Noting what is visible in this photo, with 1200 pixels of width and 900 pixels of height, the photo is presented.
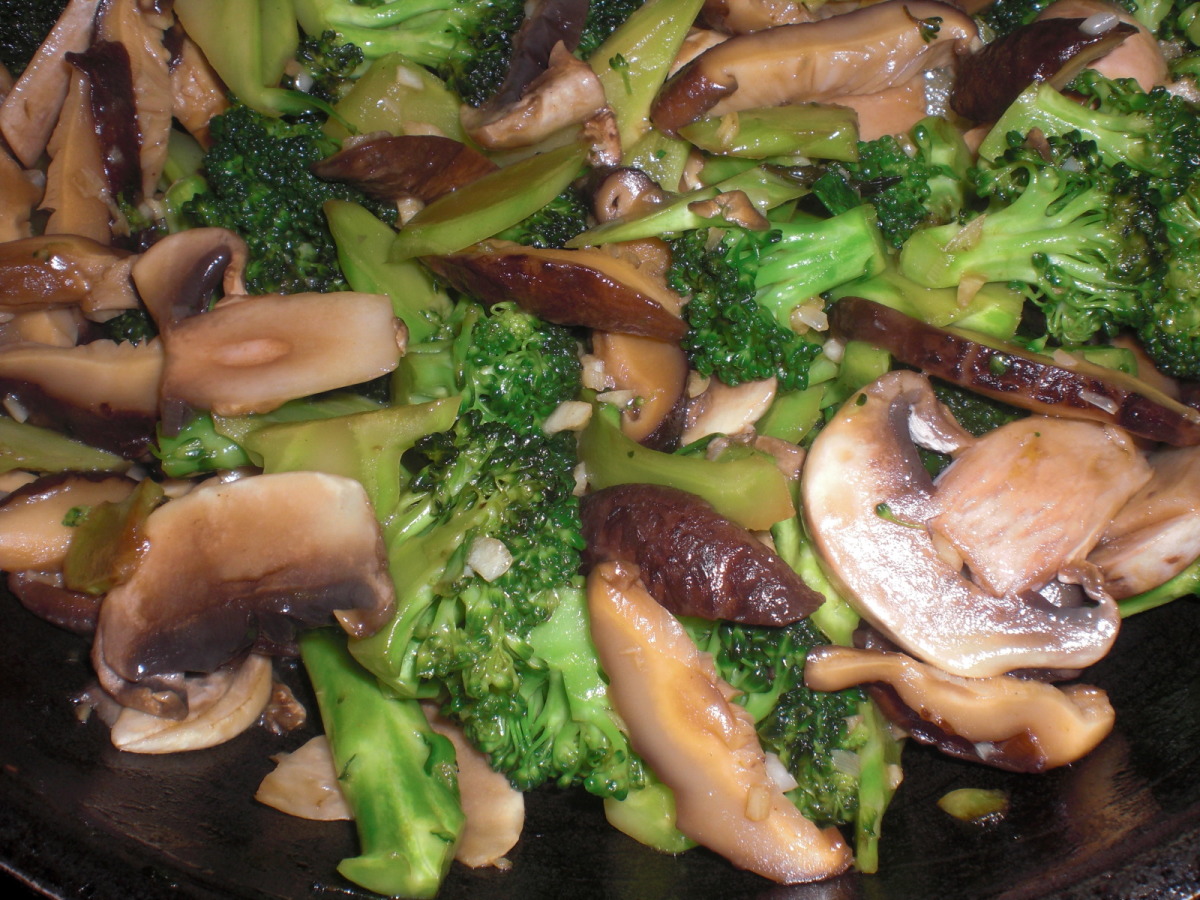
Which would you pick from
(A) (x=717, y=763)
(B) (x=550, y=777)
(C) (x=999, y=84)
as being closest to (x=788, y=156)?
(C) (x=999, y=84)

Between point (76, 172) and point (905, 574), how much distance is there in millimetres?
2512

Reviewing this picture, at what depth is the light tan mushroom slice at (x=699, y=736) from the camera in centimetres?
211

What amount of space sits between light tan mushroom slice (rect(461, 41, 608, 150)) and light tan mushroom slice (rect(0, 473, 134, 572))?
1.43 metres

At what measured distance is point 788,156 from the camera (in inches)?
95.9

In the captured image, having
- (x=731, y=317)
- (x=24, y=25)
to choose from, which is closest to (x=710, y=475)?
(x=731, y=317)

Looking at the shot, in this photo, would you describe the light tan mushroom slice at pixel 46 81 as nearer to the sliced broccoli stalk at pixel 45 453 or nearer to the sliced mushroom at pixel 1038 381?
the sliced broccoli stalk at pixel 45 453

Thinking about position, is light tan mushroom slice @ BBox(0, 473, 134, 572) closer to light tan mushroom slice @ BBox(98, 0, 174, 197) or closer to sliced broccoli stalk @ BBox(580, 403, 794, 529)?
light tan mushroom slice @ BBox(98, 0, 174, 197)

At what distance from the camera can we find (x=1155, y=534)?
2.28 m

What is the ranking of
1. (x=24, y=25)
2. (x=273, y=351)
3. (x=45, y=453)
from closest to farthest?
1. (x=273, y=351)
2. (x=45, y=453)
3. (x=24, y=25)

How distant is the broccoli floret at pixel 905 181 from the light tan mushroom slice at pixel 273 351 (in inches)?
48.6

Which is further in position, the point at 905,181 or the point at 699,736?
the point at 905,181

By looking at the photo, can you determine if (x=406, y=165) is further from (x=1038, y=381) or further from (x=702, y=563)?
(x=1038, y=381)

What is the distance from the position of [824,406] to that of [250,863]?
1.83m

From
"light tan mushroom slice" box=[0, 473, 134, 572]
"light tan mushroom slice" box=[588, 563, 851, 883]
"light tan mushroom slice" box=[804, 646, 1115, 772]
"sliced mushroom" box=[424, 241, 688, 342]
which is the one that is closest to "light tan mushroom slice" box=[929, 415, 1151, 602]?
"light tan mushroom slice" box=[804, 646, 1115, 772]
